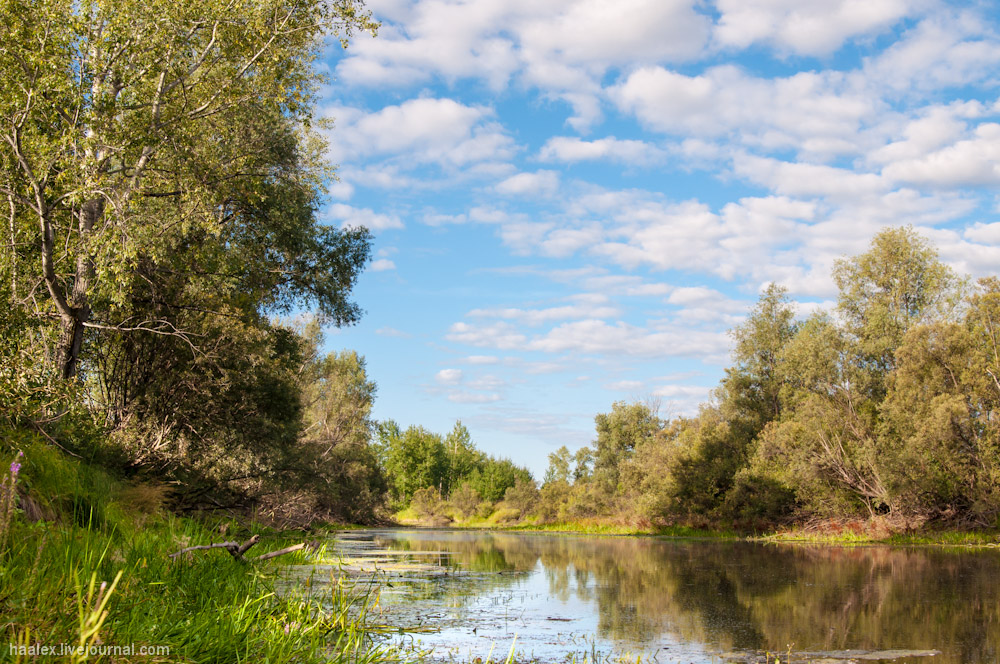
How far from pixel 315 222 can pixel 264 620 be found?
17508 millimetres

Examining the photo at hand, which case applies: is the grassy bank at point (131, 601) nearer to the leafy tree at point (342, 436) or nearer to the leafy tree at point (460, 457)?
the leafy tree at point (342, 436)

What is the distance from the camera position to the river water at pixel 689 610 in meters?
8.33

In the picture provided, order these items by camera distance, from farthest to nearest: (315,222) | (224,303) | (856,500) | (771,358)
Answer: (771,358) < (856,500) < (315,222) < (224,303)

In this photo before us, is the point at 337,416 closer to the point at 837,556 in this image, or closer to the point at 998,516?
the point at 837,556

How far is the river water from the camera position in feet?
27.3

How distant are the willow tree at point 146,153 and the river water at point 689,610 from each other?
7.64 metres

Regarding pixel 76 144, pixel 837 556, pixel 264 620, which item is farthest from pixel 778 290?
pixel 264 620

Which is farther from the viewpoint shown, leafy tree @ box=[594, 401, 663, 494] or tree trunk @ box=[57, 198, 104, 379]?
leafy tree @ box=[594, 401, 663, 494]

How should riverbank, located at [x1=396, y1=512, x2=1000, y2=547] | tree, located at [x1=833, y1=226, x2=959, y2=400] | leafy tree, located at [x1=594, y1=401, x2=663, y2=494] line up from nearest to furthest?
1. riverbank, located at [x1=396, y1=512, x2=1000, y2=547]
2. tree, located at [x1=833, y1=226, x2=959, y2=400]
3. leafy tree, located at [x1=594, y1=401, x2=663, y2=494]

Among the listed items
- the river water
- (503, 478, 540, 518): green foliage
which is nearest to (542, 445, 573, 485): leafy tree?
(503, 478, 540, 518): green foliage

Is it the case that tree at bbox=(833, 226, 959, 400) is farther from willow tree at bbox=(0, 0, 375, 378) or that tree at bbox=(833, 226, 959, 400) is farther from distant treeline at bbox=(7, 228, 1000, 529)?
willow tree at bbox=(0, 0, 375, 378)

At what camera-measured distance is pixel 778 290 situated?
2020 inches

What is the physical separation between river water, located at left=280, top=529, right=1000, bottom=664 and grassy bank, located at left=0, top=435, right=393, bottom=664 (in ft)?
2.81

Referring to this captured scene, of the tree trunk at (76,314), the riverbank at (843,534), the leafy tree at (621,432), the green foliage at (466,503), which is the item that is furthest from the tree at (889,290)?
the green foliage at (466,503)
